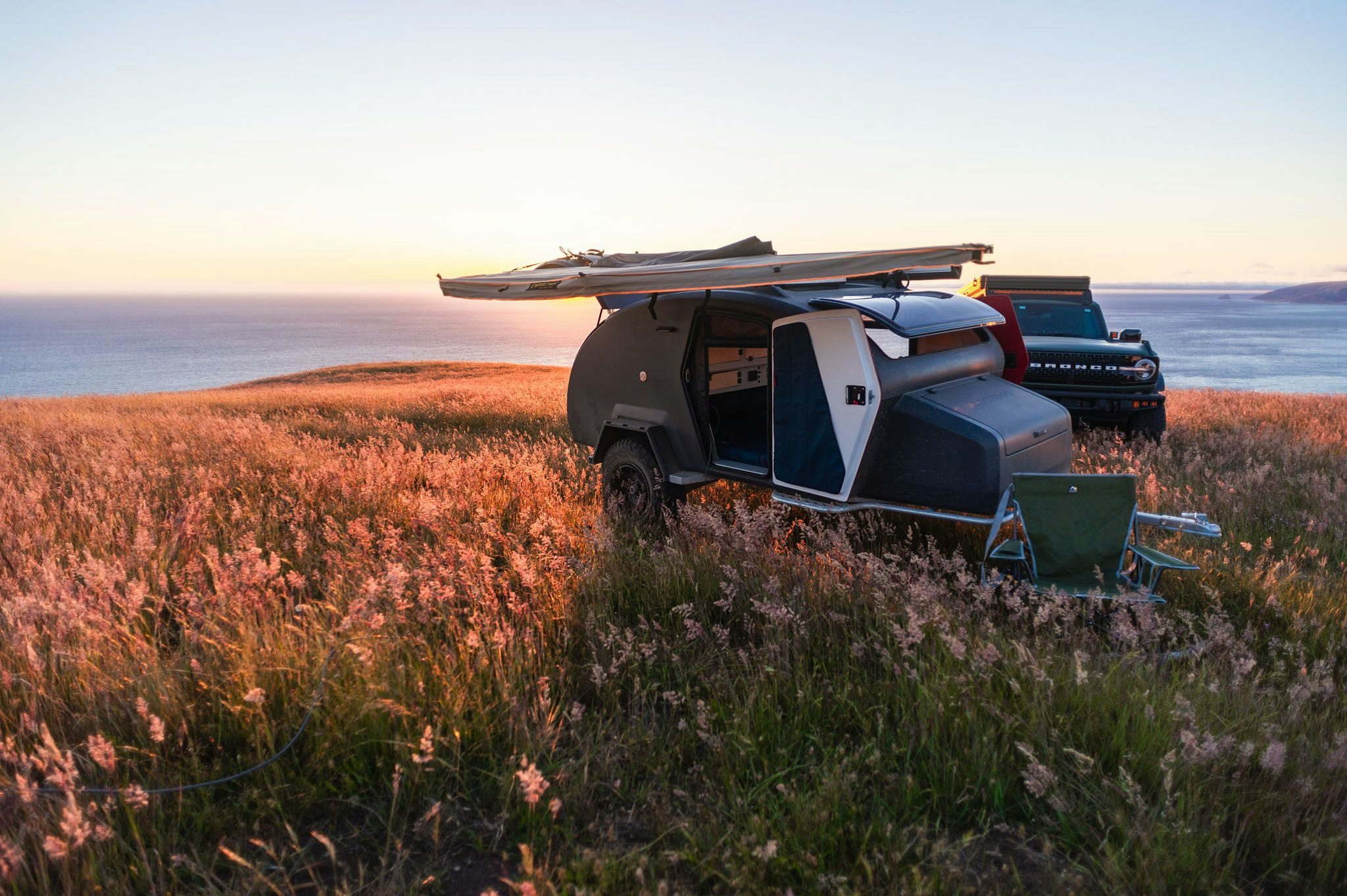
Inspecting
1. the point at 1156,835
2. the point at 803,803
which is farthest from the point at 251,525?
the point at 1156,835

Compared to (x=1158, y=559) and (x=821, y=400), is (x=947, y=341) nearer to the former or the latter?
(x=821, y=400)

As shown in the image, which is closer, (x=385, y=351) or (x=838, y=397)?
(x=838, y=397)

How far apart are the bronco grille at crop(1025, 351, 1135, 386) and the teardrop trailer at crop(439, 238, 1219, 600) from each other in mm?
4370

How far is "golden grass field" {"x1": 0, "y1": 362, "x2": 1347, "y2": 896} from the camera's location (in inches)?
106

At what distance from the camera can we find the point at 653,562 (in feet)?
17.2

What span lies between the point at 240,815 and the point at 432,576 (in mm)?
2060

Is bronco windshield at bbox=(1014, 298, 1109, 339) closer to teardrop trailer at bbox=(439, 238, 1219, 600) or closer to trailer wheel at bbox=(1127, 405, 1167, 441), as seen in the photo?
trailer wheel at bbox=(1127, 405, 1167, 441)

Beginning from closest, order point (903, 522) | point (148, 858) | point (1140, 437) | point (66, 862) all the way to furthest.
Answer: point (66, 862) < point (148, 858) < point (903, 522) < point (1140, 437)

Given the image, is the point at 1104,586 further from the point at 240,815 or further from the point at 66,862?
the point at 66,862

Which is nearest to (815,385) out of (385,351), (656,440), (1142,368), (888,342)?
(888,342)

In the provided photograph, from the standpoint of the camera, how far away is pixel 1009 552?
4.81m

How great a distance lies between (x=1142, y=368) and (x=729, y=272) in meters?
8.17

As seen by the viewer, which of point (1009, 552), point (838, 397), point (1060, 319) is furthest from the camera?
point (1060, 319)

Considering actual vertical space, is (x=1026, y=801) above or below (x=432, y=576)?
below
